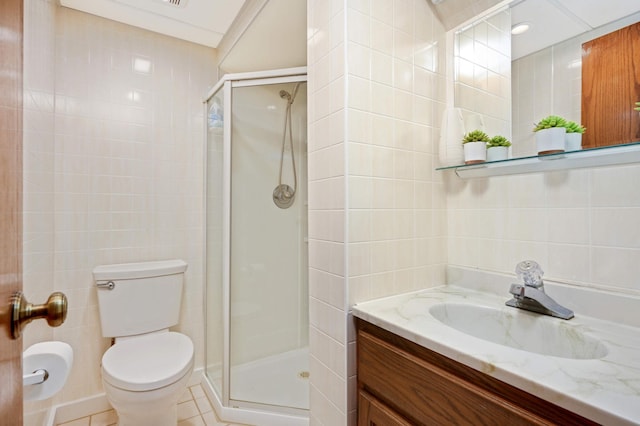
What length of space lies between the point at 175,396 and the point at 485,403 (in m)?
1.35

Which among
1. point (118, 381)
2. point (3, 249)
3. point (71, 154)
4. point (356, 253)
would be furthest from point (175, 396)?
point (71, 154)

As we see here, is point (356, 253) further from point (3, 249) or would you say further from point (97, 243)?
point (97, 243)

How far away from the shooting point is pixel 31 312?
509 mm

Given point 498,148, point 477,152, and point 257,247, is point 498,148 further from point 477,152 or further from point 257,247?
point 257,247

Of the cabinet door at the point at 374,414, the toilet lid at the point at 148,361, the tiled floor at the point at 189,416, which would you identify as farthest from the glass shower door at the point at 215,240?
the cabinet door at the point at 374,414

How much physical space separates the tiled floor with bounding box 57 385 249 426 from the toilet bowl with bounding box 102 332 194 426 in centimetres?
24

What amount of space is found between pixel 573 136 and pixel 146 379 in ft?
5.99

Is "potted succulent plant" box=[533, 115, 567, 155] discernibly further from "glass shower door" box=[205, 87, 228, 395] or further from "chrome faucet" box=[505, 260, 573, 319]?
"glass shower door" box=[205, 87, 228, 395]

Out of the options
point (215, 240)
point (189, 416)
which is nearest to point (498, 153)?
point (215, 240)

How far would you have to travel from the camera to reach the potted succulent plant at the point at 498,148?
1059 millimetres

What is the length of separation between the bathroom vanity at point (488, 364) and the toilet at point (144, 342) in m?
0.96

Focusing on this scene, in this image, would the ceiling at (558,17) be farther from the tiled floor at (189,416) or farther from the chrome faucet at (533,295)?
the tiled floor at (189,416)

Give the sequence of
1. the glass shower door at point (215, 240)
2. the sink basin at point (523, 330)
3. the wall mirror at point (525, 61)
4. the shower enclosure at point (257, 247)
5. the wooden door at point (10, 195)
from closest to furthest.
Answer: the wooden door at point (10, 195) < the sink basin at point (523, 330) < the wall mirror at point (525, 61) < the shower enclosure at point (257, 247) < the glass shower door at point (215, 240)

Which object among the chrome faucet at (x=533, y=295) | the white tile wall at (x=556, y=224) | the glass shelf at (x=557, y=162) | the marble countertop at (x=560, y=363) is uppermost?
the glass shelf at (x=557, y=162)
